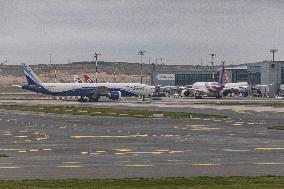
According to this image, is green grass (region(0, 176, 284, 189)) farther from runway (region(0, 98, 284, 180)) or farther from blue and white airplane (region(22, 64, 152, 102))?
blue and white airplane (region(22, 64, 152, 102))

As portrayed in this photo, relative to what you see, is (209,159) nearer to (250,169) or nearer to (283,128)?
(250,169)

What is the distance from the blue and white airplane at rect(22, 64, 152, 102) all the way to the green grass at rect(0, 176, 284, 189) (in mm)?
123180

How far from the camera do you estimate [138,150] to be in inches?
1700

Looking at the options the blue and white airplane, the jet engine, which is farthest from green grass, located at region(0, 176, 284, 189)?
the jet engine

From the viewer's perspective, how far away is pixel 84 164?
1409 inches

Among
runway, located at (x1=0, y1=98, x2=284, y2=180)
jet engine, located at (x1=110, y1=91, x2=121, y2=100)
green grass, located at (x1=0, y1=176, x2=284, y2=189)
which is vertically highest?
jet engine, located at (x1=110, y1=91, x2=121, y2=100)

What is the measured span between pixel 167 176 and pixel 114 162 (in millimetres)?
5998

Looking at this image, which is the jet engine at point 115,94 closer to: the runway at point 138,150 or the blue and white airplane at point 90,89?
the blue and white airplane at point 90,89

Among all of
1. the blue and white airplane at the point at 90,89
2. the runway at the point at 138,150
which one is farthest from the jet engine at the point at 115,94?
the runway at the point at 138,150

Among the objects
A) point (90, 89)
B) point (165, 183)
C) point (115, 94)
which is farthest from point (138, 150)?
point (115, 94)

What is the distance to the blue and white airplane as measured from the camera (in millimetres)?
153125

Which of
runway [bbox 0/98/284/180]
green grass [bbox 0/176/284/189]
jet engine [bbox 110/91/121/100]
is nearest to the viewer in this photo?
green grass [bbox 0/176/284/189]

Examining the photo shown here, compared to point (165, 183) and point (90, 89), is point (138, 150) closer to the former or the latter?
point (165, 183)

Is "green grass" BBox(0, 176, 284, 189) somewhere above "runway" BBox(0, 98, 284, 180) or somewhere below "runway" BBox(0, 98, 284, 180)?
below
